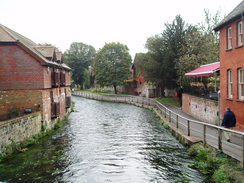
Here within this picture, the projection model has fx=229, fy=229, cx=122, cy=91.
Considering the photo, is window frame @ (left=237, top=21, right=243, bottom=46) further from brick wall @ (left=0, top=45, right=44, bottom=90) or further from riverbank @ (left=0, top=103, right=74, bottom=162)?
riverbank @ (left=0, top=103, right=74, bottom=162)

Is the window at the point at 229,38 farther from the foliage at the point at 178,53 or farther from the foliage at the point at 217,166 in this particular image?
the foliage at the point at 178,53

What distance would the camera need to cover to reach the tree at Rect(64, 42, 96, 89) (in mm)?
71188

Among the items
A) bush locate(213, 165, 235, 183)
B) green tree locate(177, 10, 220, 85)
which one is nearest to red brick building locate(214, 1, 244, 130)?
bush locate(213, 165, 235, 183)

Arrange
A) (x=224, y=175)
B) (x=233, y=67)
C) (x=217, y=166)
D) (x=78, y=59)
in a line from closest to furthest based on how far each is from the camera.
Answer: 1. (x=224, y=175)
2. (x=217, y=166)
3. (x=233, y=67)
4. (x=78, y=59)

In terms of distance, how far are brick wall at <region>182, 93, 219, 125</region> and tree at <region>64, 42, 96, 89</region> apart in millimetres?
53097

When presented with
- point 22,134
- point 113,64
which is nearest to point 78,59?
point 113,64

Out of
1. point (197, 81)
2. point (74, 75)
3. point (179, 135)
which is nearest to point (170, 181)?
point (179, 135)

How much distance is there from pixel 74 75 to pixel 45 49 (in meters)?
52.7

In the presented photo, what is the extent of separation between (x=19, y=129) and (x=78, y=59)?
6159 centimetres

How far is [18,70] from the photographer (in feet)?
51.5

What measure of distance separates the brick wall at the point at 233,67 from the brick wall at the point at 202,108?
1.02 metres

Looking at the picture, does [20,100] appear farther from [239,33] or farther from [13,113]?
[239,33]

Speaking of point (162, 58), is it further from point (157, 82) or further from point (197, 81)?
point (197, 81)

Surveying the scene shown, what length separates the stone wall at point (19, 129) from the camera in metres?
10.6
